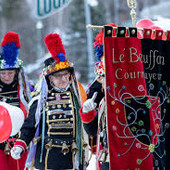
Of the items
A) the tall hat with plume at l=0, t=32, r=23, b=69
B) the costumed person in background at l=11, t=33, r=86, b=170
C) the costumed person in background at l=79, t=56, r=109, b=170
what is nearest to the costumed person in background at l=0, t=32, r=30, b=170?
the tall hat with plume at l=0, t=32, r=23, b=69

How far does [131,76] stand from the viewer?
3.78 meters

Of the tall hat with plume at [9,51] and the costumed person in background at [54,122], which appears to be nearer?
the costumed person in background at [54,122]

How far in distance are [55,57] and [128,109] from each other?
1353 millimetres

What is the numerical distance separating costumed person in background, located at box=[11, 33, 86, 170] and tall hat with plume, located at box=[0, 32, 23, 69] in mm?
787

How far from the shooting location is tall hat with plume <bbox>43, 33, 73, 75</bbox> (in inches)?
184

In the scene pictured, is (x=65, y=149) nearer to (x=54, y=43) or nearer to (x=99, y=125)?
(x=99, y=125)

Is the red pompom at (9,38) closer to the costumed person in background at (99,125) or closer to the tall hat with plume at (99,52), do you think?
the tall hat with plume at (99,52)

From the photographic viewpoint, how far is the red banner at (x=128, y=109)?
3697 millimetres

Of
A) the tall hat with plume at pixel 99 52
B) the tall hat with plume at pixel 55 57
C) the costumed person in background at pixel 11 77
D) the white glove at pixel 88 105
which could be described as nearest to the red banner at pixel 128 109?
the white glove at pixel 88 105

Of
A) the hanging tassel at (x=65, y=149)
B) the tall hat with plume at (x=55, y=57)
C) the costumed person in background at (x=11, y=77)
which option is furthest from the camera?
the costumed person in background at (x=11, y=77)

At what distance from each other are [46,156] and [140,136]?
4.24ft

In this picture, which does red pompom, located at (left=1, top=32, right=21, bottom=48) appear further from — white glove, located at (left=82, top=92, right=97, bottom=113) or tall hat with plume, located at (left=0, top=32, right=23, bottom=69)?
white glove, located at (left=82, top=92, right=97, bottom=113)

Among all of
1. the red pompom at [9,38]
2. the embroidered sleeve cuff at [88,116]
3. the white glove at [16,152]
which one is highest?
the red pompom at [9,38]

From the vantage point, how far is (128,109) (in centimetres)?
377
